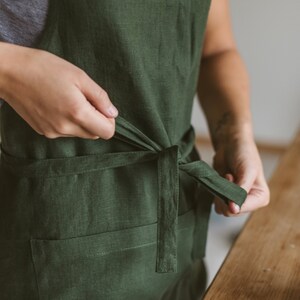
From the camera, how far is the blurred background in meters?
1.68

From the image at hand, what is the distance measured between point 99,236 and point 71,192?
7 centimetres

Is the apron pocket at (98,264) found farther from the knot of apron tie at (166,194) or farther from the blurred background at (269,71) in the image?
the blurred background at (269,71)

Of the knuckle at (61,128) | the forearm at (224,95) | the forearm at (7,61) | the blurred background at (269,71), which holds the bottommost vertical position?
the blurred background at (269,71)

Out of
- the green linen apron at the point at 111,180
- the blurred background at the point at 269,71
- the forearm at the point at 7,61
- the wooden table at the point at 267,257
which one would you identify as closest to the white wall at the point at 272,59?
the blurred background at the point at 269,71

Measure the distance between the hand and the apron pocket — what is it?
0.47 feet

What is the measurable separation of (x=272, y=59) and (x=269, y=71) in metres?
0.04

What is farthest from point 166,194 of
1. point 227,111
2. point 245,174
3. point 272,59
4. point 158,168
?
point 272,59

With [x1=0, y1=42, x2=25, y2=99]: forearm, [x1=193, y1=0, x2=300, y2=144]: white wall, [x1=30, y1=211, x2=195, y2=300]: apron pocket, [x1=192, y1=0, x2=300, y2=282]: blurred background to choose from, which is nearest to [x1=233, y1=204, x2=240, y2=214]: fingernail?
[x1=30, y1=211, x2=195, y2=300]: apron pocket

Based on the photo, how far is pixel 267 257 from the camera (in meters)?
0.73

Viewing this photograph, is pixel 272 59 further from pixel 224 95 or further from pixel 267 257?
pixel 267 257

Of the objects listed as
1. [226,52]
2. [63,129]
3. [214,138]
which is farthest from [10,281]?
[226,52]

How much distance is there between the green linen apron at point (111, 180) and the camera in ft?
2.06

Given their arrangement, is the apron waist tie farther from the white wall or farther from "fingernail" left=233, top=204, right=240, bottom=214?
the white wall

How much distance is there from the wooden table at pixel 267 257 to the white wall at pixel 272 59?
857 millimetres
